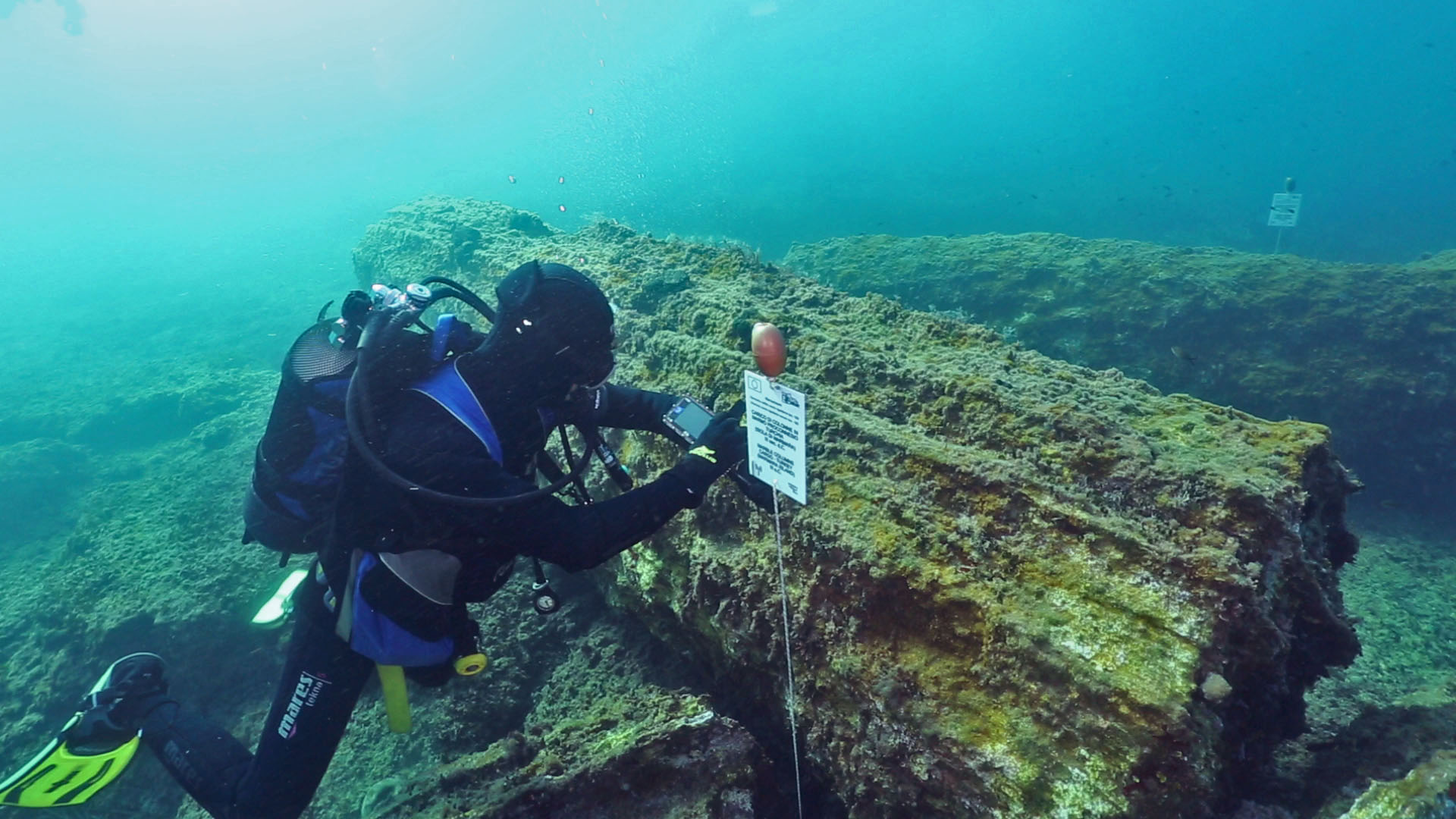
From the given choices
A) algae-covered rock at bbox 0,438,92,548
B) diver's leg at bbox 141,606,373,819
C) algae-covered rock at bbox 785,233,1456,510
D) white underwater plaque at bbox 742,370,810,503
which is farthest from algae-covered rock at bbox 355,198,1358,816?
algae-covered rock at bbox 0,438,92,548

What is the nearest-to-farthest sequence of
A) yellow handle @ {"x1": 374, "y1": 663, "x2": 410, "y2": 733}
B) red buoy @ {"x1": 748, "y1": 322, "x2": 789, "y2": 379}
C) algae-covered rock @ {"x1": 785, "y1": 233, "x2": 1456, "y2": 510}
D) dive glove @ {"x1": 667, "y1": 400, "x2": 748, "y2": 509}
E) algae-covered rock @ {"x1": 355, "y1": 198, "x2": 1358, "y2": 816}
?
algae-covered rock @ {"x1": 355, "y1": 198, "x2": 1358, "y2": 816} → red buoy @ {"x1": 748, "y1": 322, "x2": 789, "y2": 379} → dive glove @ {"x1": 667, "y1": 400, "x2": 748, "y2": 509} → yellow handle @ {"x1": 374, "y1": 663, "x2": 410, "y2": 733} → algae-covered rock @ {"x1": 785, "y1": 233, "x2": 1456, "y2": 510}

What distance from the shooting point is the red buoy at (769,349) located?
91.9 inches

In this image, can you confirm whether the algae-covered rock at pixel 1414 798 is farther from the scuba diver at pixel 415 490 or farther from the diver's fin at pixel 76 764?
the diver's fin at pixel 76 764

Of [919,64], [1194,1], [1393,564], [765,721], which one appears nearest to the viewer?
[765,721]

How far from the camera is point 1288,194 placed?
40.1ft

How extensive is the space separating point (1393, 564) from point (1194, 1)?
20148 centimetres

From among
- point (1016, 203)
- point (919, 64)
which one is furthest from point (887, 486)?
point (919, 64)

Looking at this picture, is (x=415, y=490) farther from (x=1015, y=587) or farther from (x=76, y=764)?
(x=76, y=764)

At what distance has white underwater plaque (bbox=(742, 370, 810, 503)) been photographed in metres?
2.49

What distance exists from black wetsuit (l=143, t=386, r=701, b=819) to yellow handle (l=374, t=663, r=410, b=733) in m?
0.29

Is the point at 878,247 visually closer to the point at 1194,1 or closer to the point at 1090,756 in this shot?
the point at 1090,756

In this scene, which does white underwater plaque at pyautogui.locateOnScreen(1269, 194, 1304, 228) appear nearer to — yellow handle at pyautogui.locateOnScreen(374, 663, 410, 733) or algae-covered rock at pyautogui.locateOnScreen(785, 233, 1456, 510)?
algae-covered rock at pyautogui.locateOnScreen(785, 233, 1456, 510)

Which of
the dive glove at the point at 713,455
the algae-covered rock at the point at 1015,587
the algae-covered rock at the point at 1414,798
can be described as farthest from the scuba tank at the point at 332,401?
the algae-covered rock at the point at 1414,798

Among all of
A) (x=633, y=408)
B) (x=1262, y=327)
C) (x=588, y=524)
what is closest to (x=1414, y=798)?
(x=588, y=524)
